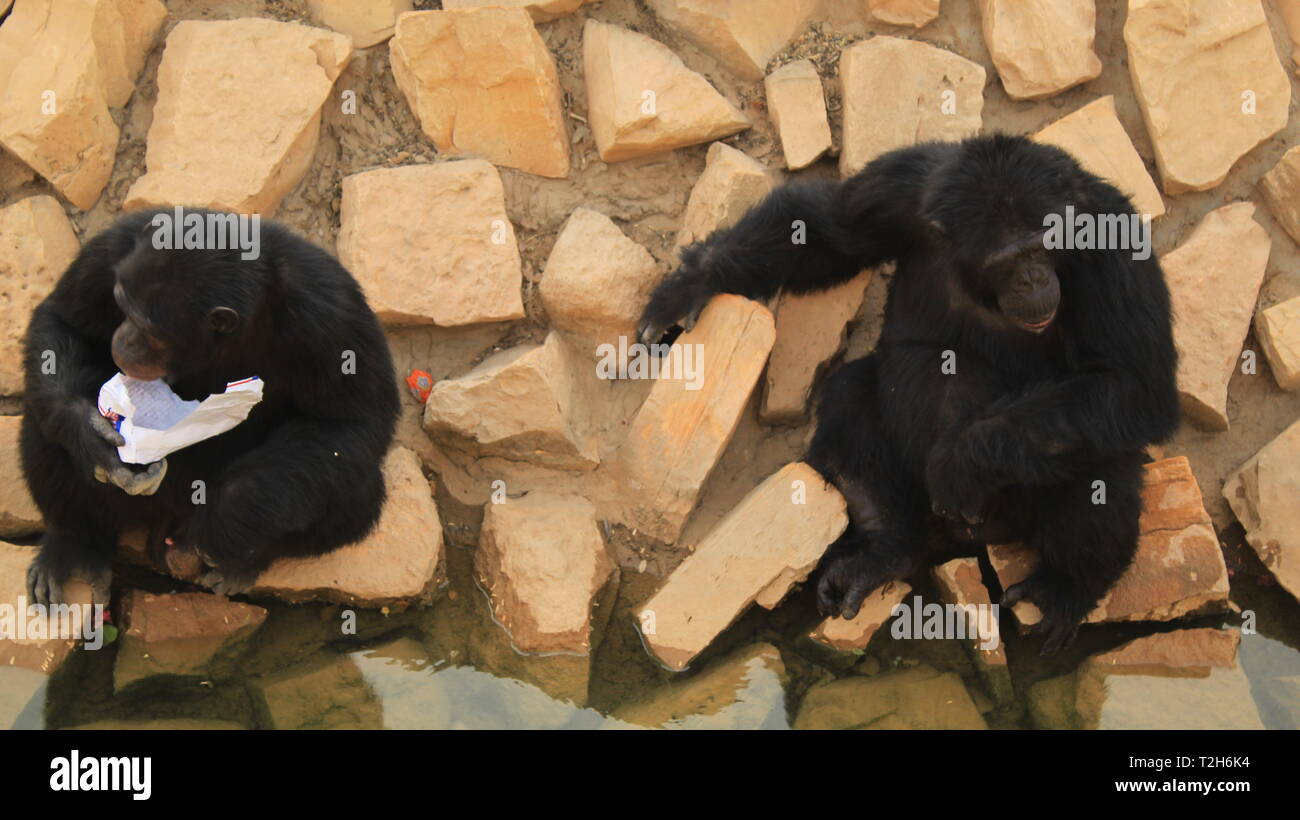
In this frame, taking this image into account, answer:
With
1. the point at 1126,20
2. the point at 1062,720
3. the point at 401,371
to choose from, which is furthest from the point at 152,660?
the point at 1126,20

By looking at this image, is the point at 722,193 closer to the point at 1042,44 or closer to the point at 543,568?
the point at 1042,44

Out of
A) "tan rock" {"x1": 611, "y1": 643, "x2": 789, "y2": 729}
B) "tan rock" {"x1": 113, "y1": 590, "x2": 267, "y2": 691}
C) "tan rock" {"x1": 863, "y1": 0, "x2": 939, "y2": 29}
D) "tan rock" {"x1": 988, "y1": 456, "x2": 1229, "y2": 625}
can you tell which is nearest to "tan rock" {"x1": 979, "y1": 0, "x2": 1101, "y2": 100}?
"tan rock" {"x1": 863, "y1": 0, "x2": 939, "y2": 29}

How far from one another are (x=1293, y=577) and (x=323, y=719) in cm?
479

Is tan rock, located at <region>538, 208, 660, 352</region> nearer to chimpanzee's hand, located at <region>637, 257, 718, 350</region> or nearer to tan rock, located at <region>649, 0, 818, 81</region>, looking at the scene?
chimpanzee's hand, located at <region>637, 257, 718, 350</region>

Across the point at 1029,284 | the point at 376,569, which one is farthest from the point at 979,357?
the point at 376,569

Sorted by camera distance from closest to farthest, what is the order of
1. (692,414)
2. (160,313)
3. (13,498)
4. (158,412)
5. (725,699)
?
(160,313)
(158,412)
(725,699)
(13,498)
(692,414)

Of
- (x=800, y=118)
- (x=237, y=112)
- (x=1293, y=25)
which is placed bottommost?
(x=237, y=112)

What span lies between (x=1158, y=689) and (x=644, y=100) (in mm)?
3958

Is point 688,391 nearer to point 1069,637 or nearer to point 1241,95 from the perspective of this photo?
point 1069,637

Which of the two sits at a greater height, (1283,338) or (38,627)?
(1283,338)

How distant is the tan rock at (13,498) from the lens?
273 inches

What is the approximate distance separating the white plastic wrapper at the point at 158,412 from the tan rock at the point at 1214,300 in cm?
484

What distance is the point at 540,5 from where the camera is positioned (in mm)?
7742

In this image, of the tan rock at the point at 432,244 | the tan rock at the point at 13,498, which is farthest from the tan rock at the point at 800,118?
the tan rock at the point at 13,498
